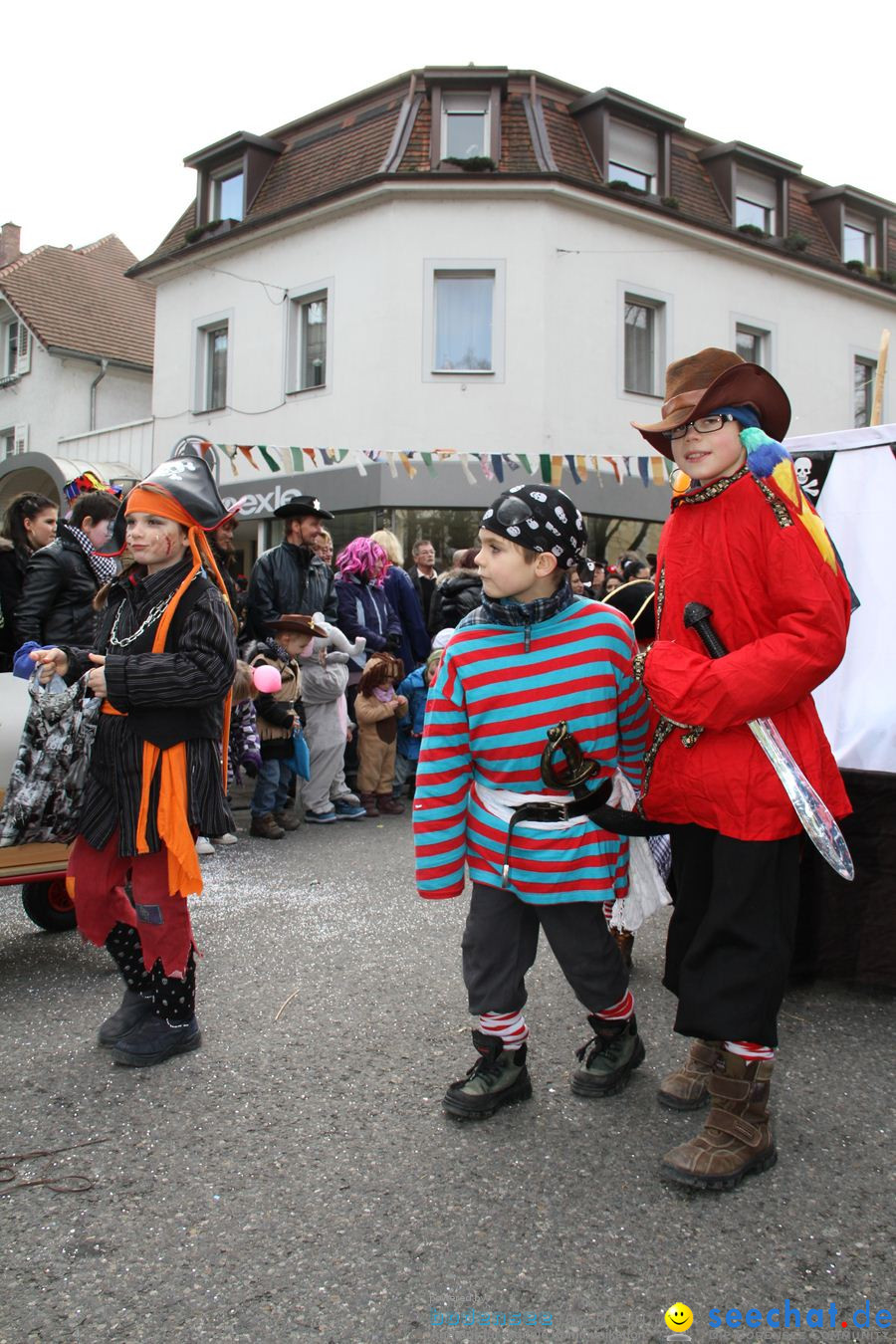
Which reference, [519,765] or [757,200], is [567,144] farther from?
[519,765]

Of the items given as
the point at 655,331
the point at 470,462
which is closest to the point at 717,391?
the point at 470,462

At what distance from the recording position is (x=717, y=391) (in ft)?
8.78

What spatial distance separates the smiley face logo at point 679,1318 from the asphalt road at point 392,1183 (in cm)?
2

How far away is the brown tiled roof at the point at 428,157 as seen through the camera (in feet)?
52.5

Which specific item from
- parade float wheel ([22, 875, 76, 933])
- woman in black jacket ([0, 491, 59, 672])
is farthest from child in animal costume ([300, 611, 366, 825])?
parade float wheel ([22, 875, 76, 933])

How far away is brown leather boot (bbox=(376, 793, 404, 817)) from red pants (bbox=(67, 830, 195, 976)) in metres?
4.38

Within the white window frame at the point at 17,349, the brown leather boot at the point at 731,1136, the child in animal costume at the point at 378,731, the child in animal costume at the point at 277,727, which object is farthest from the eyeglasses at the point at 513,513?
the white window frame at the point at 17,349

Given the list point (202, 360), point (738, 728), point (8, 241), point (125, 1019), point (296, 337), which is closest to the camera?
point (738, 728)

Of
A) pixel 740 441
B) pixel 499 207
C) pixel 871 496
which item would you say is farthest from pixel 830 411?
pixel 740 441

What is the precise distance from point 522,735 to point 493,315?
14125mm

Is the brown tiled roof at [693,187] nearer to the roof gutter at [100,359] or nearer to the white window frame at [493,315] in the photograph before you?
the white window frame at [493,315]

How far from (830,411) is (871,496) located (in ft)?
54.5

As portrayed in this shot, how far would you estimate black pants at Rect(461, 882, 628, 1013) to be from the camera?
281 centimetres

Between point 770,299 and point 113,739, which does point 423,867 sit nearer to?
point 113,739
